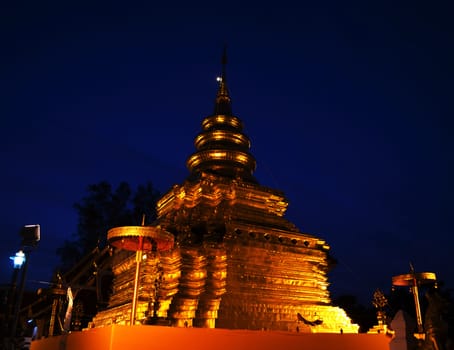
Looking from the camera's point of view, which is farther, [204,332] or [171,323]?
[171,323]

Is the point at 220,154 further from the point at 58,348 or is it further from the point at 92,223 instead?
the point at 92,223

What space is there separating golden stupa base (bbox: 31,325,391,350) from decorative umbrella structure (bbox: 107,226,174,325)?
0.49m

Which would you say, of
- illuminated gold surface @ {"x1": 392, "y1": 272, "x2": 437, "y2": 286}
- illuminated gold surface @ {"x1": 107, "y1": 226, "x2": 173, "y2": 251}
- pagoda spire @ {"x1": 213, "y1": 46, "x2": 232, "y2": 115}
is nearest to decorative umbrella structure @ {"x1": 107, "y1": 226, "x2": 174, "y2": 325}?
illuminated gold surface @ {"x1": 107, "y1": 226, "x2": 173, "y2": 251}

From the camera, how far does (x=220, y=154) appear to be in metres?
19.3

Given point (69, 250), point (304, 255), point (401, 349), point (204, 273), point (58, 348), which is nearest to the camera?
point (401, 349)

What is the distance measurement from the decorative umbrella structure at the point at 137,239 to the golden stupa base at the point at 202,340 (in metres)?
0.49

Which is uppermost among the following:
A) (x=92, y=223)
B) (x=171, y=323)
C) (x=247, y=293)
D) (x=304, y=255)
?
(x=92, y=223)

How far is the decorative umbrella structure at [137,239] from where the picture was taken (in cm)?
929

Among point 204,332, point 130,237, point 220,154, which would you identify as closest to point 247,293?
point 204,332

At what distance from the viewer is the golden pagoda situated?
1273 centimetres

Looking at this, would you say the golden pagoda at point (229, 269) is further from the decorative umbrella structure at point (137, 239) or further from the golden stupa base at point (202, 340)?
the golden stupa base at point (202, 340)

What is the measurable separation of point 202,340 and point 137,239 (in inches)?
119

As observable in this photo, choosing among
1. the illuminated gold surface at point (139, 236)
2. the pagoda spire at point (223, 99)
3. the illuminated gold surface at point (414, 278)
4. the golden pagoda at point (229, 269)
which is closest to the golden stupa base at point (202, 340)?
the golden pagoda at point (229, 269)

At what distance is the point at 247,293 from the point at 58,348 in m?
5.70
